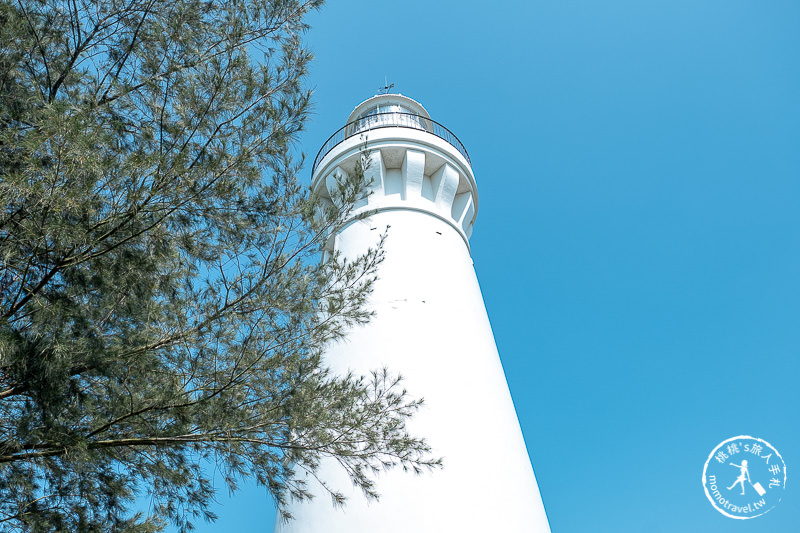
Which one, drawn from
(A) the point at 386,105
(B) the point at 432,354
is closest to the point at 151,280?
(B) the point at 432,354

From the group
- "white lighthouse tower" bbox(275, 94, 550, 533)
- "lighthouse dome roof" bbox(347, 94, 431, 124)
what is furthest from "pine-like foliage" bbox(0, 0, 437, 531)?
"lighthouse dome roof" bbox(347, 94, 431, 124)

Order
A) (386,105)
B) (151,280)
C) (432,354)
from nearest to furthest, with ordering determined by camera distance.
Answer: (151,280), (432,354), (386,105)

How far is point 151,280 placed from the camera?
363 centimetres

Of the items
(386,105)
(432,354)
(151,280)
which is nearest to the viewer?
(151,280)

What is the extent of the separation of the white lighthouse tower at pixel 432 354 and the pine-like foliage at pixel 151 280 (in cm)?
116

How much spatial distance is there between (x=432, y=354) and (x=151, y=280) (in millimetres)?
4343

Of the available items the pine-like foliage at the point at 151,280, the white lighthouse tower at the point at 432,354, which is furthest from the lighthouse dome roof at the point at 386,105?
the pine-like foliage at the point at 151,280

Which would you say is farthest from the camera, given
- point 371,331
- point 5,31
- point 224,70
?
point 371,331

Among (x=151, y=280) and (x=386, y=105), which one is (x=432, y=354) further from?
(x=386, y=105)

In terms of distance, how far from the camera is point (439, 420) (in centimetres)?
663

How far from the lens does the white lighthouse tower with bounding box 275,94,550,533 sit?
237 inches

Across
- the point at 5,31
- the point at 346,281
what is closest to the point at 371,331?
the point at 346,281

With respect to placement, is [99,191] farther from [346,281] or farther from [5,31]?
[346,281]

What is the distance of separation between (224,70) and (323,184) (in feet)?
22.8
